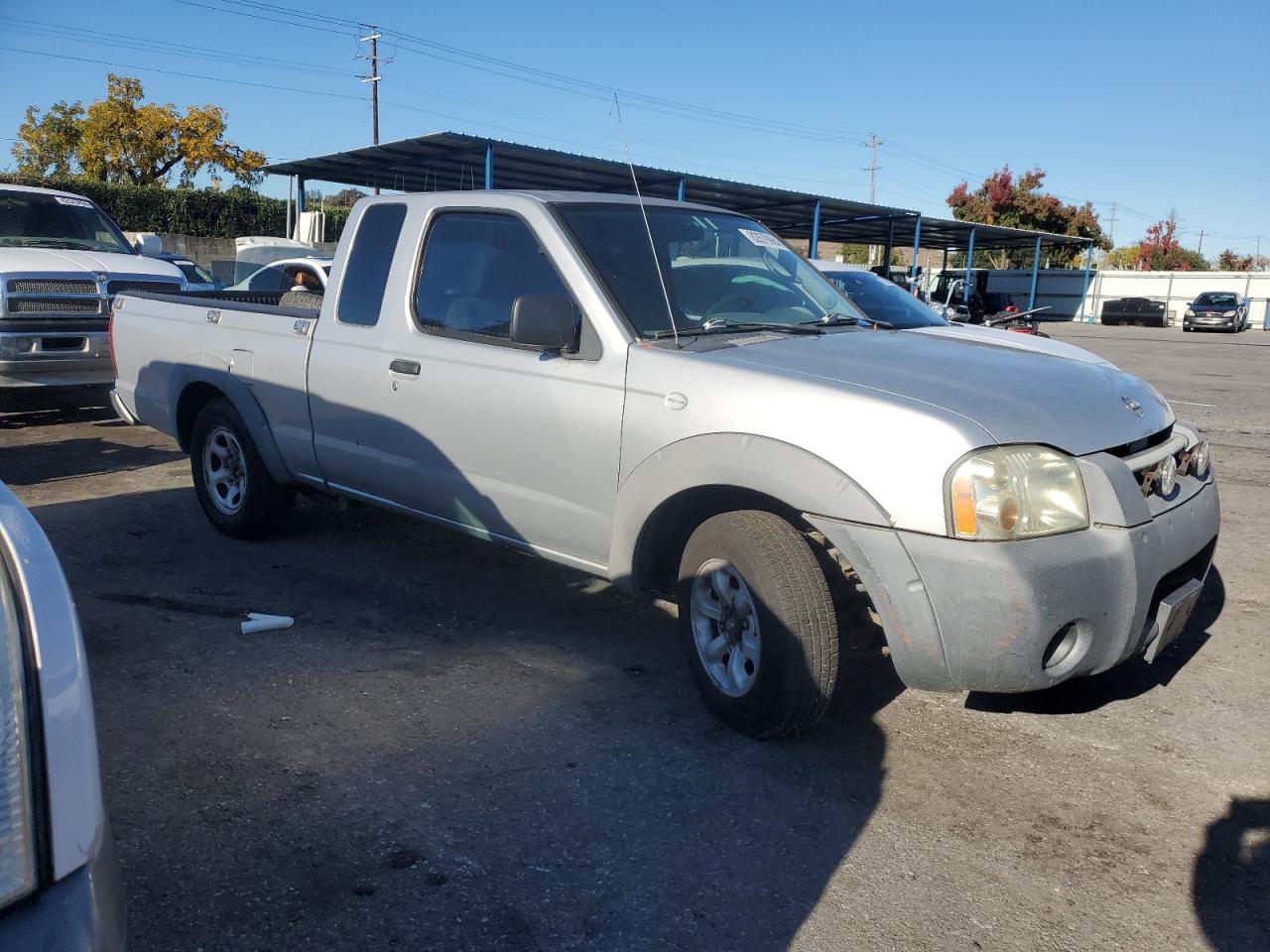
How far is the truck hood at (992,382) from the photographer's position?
3195 mm

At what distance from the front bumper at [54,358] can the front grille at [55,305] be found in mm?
173

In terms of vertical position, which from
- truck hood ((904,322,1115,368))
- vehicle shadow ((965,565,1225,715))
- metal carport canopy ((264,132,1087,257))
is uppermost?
metal carport canopy ((264,132,1087,257))

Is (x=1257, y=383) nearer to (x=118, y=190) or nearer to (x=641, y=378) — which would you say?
(x=641, y=378)

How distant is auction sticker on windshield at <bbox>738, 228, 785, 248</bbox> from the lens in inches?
185

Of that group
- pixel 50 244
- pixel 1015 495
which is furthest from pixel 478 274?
pixel 50 244

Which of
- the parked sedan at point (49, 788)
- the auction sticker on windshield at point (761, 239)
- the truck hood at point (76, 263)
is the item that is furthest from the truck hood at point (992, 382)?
the truck hood at point (76, 263)

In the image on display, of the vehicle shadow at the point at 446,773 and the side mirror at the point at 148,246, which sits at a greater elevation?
the side mirror at the point at 148,246

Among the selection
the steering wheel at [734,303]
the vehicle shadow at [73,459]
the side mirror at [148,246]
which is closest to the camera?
the steering wheel at [734,303]

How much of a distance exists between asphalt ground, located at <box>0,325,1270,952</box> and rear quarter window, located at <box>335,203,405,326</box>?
4.41ft

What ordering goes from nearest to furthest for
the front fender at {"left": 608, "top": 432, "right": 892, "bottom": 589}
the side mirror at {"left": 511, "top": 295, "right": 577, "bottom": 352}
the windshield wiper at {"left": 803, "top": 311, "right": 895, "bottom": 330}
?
the front fender at {"left": 608, "top": 432, "right": 892, "bottom": 589}
the side mirror at {"left": 511, "top": 295, "right": 577, "bottom": 352}
the windshield wiper at {"left": 803, "top": 311, "right": 895, "bottom": 330}

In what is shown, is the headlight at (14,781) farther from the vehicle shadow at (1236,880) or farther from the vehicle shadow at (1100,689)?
the vehicle shadow at (1100,689)

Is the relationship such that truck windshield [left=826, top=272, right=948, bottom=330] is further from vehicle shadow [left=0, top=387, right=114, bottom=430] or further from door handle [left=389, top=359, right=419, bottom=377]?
vehicle shadow [left=0, top=387, right=114, bottom=430]

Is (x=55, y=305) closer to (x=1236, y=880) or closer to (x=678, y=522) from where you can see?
(x=678, y=522)

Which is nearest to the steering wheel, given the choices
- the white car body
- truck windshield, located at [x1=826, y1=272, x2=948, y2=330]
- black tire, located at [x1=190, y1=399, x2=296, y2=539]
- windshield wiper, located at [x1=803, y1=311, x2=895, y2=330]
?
windshield wiper, located at [x1=803, y1=311, x2=895, y2=330]
